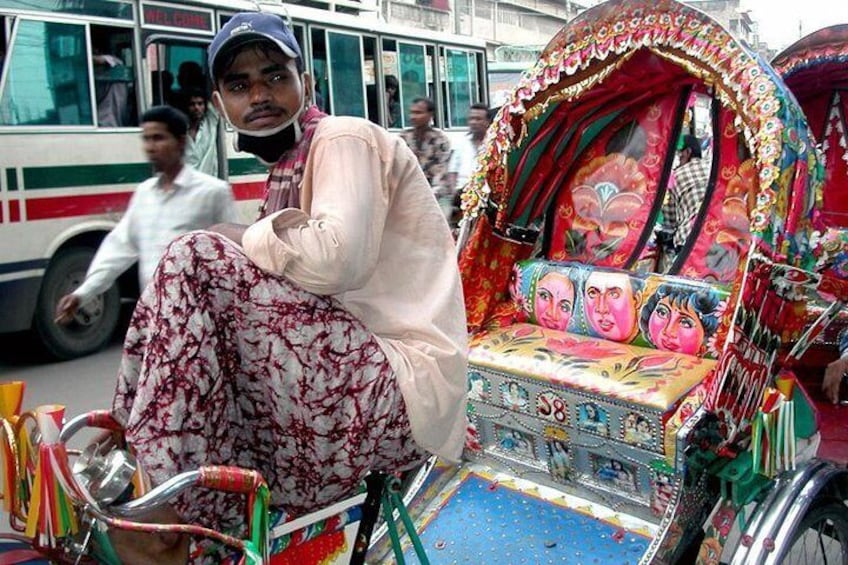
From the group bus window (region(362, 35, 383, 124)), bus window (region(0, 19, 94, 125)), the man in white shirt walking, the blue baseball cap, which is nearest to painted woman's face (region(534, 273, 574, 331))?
the man in white shirt walking

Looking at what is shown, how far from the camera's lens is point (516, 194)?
10.8 feet

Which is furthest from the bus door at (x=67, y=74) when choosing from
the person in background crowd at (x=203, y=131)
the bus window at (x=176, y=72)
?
the person in background crowd at (x=203, y=131)

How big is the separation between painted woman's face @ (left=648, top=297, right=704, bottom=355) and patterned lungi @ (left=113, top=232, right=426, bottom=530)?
125cm

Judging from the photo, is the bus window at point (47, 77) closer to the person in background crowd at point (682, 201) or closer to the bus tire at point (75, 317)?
the bus tire at point (75, 317)

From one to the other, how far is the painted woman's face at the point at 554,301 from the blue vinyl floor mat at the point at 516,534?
61 centimetres

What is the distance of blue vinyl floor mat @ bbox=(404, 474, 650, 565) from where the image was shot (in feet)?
8.64

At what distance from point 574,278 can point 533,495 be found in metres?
0.75

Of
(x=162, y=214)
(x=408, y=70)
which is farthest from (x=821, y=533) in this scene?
(x=408, y=70)

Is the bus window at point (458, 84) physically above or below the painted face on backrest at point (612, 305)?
above

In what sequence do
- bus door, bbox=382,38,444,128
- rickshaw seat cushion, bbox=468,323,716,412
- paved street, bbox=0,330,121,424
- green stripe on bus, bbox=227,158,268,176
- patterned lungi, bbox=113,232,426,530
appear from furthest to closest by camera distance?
bus door, bbox=382,38,444,128
green stripe on bus, bbox=227,158,268,176
paved street, bbox=0,330,121,424
rickshaw seat cushion, bbox=468,323,716,412
patterned lungi, bbox=113,232,426,530

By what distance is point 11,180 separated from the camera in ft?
19.8

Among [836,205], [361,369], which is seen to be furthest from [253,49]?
[836,205]

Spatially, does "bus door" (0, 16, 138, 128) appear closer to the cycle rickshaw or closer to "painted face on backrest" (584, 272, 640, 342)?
the cycle rickshaw

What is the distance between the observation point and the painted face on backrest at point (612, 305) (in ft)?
9.86
